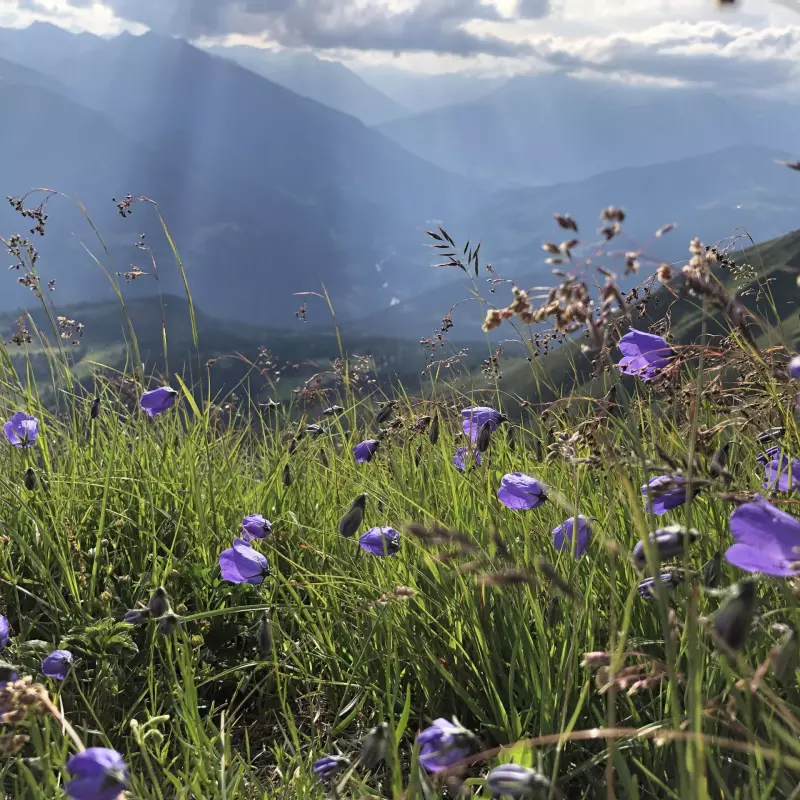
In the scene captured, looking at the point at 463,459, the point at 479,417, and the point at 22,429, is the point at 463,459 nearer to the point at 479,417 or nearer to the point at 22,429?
the point at 479,417

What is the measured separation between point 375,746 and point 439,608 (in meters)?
0.83

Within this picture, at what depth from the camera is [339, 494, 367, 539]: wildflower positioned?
210cm

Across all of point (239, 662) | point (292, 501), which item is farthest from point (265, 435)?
point (239, 662)

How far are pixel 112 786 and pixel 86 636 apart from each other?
3.95 feet

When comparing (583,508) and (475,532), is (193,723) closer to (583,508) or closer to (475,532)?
(475,532)

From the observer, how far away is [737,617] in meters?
1.00

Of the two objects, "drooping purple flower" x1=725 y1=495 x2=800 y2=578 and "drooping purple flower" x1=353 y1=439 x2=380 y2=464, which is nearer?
"drooping purple flower" x1=725 y1=495 x2=800 y2=578

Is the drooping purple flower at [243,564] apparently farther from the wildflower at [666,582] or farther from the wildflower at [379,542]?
the wildflower at [666,582]

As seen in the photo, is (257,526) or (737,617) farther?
(257,526)

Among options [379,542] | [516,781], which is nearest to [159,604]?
[379,542]

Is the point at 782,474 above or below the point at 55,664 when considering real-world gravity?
above

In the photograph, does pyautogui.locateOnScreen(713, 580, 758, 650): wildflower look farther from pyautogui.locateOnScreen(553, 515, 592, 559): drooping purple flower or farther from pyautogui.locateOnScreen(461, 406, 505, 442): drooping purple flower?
pyautogui.locateOnScreen(461, 406, 505, 442): drooping purple flower

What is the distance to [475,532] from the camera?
2609 millimetres

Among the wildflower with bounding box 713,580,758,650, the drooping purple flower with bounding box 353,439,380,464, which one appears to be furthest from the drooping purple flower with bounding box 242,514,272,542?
the wildflower with bounding box 713,580,758,650
